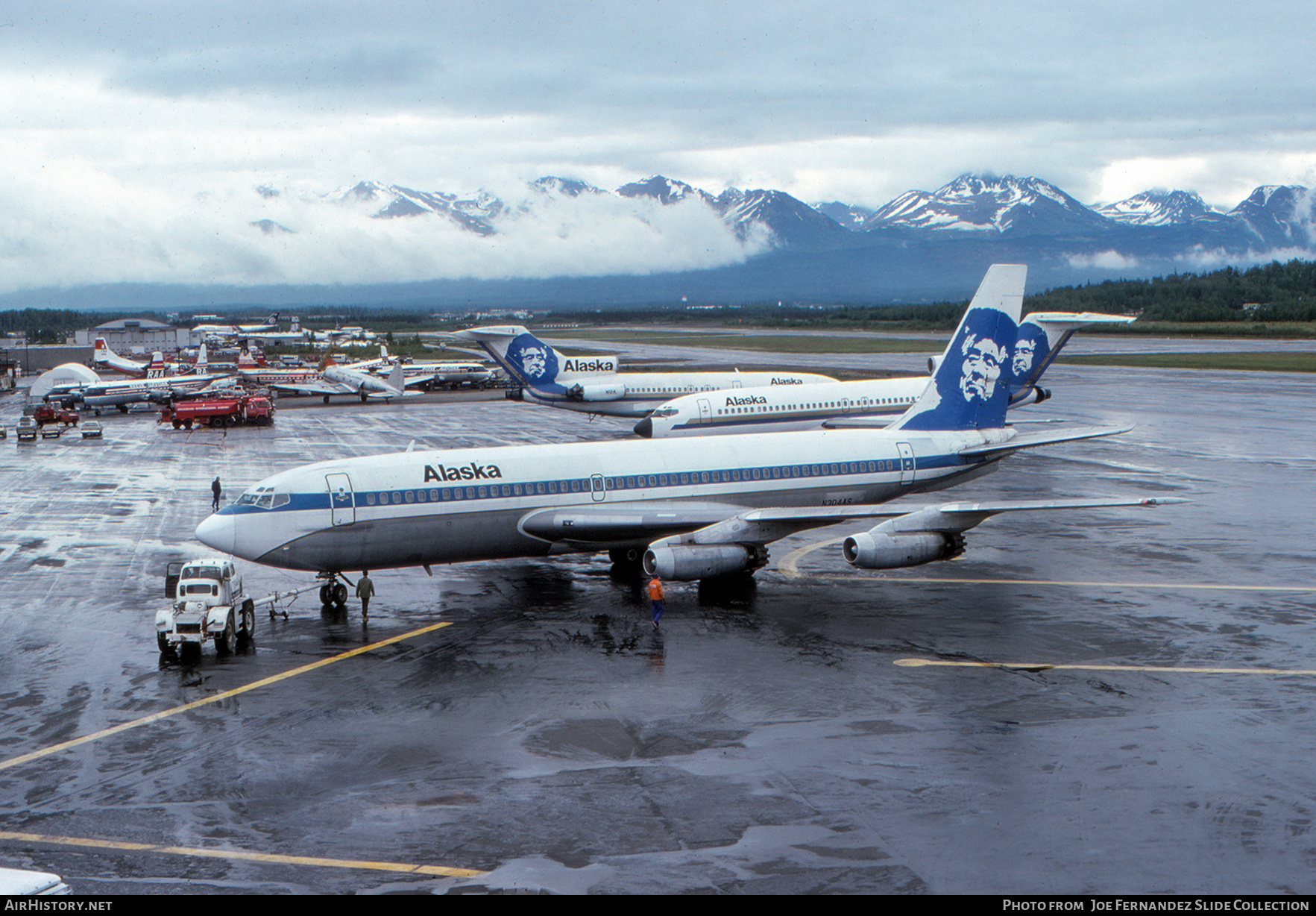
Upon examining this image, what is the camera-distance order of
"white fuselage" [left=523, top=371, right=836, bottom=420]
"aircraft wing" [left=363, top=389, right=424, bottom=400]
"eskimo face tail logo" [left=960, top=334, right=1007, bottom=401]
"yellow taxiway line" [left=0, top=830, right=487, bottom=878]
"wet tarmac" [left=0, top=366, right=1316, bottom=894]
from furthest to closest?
"aircraft wing" [left=363, top=389, right=424, bottom=400]
"white fuselage" [left=523, top=371, right=836, bottom=420]
"eskimo face tail logo" [left=960, top=334, right=1007, bottom=401]
"wet tarmac" [left=0, top=366, right=1316, bottom=894]
"yellow taxiway line" [left=0, top=830, right=487, bottom=878]

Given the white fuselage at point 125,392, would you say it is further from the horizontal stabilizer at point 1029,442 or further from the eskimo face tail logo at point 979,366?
the horizontal stabilizer at point 1029,442

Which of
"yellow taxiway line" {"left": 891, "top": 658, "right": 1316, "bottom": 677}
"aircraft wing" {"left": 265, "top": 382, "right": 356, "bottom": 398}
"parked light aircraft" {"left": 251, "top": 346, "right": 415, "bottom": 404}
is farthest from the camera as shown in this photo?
"aircraft wing" {"left": 265, "top": 382, "right": 356, "bottom": 398}

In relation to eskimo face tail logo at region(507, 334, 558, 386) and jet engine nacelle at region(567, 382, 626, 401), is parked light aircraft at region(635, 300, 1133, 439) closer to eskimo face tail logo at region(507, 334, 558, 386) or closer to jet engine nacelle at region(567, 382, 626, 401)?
jet engine nacelle at region(567, 382, 626, 401)

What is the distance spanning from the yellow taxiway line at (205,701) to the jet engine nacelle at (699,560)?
688 centimetres

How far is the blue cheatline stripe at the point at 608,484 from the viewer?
34844mm

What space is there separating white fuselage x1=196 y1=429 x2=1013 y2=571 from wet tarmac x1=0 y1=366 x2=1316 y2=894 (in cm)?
235

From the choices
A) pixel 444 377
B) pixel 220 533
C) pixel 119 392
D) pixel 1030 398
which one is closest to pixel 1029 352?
pixel 1030 398

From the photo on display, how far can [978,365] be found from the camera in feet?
145

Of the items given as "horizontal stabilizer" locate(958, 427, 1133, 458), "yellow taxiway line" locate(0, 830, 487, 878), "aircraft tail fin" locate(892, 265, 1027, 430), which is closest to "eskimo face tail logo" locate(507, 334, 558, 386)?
"aircraft tail fin" locate(892, 265, 1027, 430)

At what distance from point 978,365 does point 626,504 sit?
1605 centimetres

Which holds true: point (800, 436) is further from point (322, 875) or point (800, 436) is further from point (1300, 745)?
point (322, 875)

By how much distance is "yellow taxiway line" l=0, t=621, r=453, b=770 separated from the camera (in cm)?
2415

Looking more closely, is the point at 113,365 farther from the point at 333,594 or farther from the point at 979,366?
the point at 979,366

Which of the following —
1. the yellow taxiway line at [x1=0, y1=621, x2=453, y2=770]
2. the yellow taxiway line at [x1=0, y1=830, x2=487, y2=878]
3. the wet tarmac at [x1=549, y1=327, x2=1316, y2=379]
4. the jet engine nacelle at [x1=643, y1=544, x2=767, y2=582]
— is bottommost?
the yellow taxiway line at [x1=0, y1=621, x2=453, y2=770]
